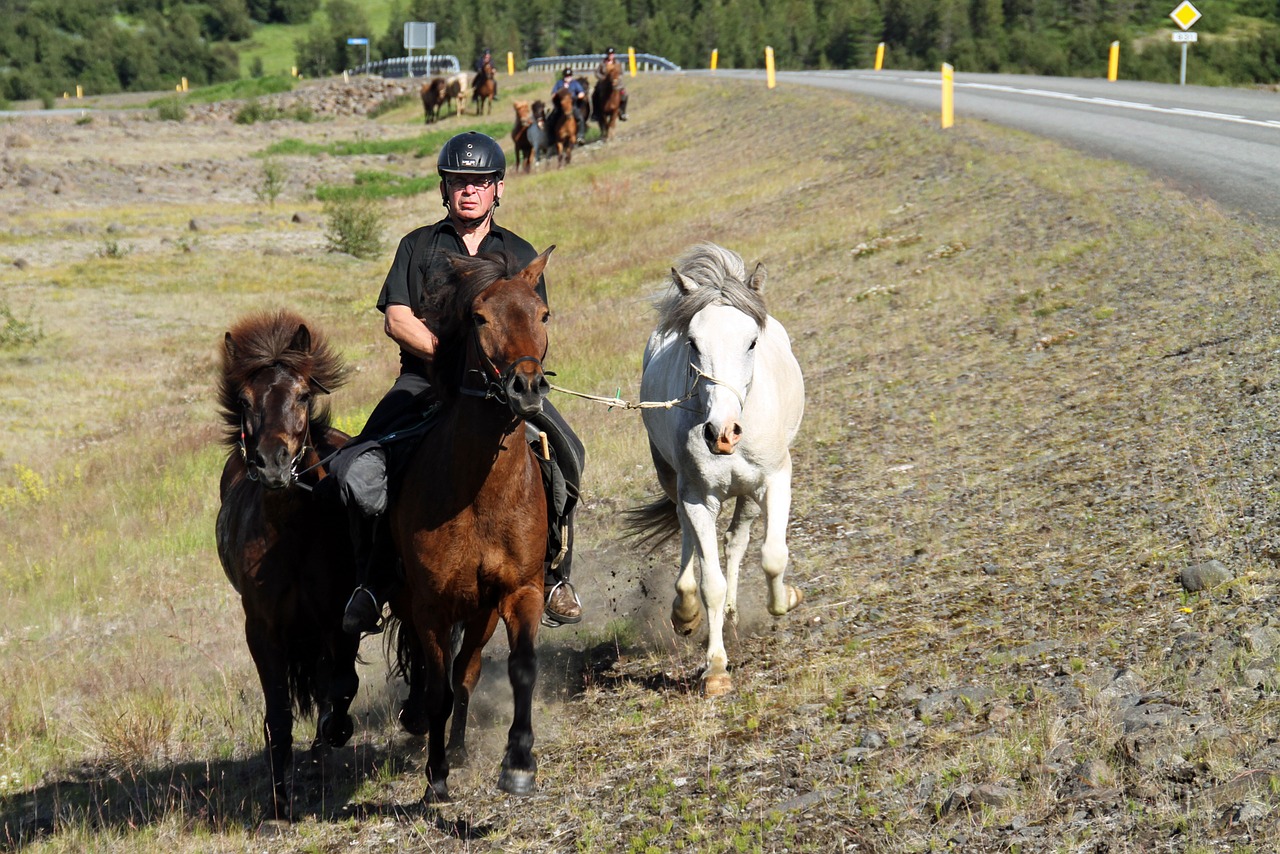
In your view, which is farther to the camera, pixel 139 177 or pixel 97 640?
pixel 139 177

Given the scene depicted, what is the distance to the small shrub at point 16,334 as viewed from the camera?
1958 centimetres

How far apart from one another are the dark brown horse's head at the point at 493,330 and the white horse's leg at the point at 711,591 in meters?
2.01

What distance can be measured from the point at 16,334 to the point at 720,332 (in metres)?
17.0

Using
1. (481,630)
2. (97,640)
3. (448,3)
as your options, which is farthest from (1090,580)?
(448,3)

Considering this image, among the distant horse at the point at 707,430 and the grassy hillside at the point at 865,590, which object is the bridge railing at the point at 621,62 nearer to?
the grassy hillside at the point at 865,590

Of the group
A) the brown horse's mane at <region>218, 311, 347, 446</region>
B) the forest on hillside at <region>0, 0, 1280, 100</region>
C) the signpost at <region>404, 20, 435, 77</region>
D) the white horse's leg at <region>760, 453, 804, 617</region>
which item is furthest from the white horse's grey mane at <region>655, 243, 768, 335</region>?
the signpost at <region>404, 20, 435, 77</region>

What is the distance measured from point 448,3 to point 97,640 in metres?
103

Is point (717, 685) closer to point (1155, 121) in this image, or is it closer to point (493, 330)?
point (493, 330)

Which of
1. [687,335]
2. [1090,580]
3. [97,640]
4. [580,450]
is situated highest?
[687,335]

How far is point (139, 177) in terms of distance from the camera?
134 ft

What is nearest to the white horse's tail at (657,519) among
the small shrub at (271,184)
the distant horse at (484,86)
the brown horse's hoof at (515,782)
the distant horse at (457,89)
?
the brown horse's hoof at (515,782)

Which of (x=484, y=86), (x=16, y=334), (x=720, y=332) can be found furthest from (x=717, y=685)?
(x=484, y=86)

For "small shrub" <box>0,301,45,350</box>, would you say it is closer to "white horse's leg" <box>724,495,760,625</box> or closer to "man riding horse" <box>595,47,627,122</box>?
"white horse's leg" <box>724,495,760,625</box>

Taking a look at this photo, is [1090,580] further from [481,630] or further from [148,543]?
[148,543]
